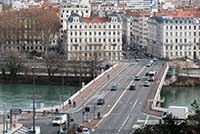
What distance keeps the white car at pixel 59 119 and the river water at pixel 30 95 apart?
176 inches

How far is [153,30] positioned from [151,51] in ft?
4.09

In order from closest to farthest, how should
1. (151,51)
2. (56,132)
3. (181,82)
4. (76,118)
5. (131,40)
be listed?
1. (56,132)
2. (76,118)
3. (181,82)
4. (151,51)
5. (131,40)

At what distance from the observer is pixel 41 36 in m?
40.8

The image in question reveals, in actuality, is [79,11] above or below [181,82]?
above

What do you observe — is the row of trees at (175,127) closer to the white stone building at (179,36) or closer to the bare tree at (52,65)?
the bare tree at (52,65)

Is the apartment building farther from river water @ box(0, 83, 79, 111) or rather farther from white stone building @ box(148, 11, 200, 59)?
river water @ box(0, 83, 79, 111)

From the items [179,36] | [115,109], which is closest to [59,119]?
[115,109]

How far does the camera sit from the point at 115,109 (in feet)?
64.5

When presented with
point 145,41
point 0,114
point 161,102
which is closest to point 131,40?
point 145,41

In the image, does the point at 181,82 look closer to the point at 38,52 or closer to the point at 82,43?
the point at 82,43

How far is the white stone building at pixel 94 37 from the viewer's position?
Answer: 36.9 meters

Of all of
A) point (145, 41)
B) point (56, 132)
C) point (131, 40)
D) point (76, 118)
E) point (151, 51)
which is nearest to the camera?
point (56, 132)

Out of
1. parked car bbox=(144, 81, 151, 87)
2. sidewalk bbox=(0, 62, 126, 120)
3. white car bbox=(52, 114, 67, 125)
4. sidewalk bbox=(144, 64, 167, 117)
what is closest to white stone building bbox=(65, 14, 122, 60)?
sidewalk bbox=(0, 62, 126, 120)

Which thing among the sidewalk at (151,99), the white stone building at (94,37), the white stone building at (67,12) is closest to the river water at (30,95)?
the sidewalk at (151,99)
